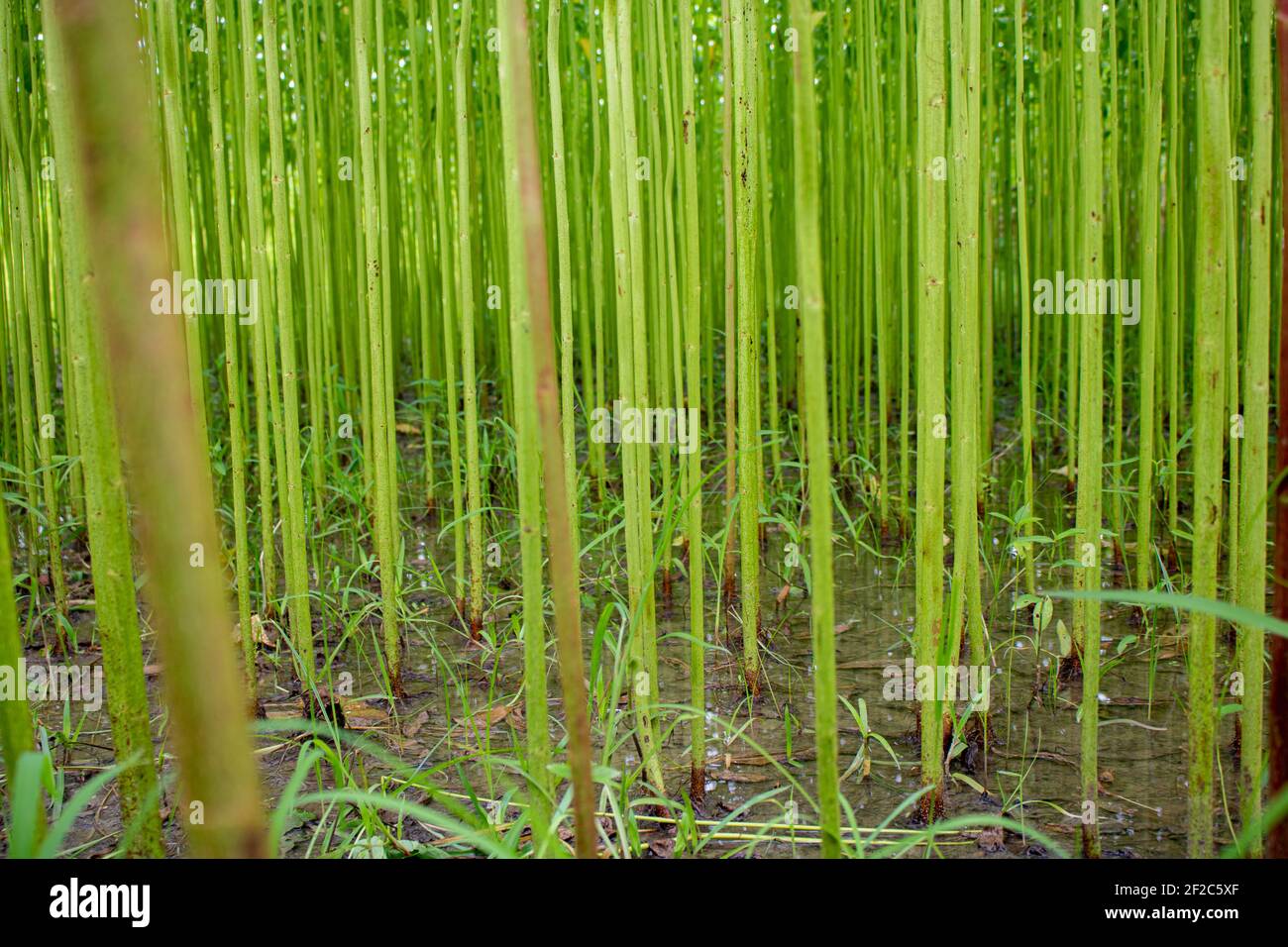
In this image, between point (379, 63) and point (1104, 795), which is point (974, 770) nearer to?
point (1104, 795)

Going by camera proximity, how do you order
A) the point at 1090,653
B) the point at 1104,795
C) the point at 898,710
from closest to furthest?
the point at 1090,653, the point at 1104,795, the point at 898,710

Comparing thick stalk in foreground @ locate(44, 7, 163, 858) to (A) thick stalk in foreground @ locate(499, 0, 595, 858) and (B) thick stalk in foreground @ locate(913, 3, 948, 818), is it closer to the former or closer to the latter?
(A) thick stalk in foreground @ locate(499, 0, 595, 858)

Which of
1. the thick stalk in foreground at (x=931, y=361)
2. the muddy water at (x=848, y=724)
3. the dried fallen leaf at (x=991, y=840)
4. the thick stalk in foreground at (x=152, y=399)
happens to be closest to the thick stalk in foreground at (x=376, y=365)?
the muddy water at (x=848, y=724)

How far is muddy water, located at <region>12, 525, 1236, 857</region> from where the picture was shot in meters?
1.16

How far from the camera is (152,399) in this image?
42 cm

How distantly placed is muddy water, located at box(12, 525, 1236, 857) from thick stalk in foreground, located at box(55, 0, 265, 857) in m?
0.64

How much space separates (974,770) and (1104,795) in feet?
0.50

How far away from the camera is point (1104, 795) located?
118cm

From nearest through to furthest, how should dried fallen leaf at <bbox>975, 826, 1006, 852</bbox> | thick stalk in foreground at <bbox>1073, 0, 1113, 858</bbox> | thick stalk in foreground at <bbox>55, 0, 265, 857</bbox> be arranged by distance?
1. thick stalk in foreground at <bbox>55, 0, 265, 857</bbox>
2. thick stalk in foreground at <bbox>1073, 0, 1113, 858</bbox>
3. dried fallen leaf at <bbox>975, 826, 1006, 852</bbox>

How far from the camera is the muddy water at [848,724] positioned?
1160 mm

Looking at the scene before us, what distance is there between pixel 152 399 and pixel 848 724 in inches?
45.4

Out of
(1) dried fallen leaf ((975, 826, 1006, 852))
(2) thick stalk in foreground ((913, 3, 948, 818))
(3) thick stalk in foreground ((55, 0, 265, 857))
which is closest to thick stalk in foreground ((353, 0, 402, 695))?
(2) thick stalk in foreground ((913, 3, 948, 818))

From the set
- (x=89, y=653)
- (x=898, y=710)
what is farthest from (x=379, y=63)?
(x=898, y=710)
